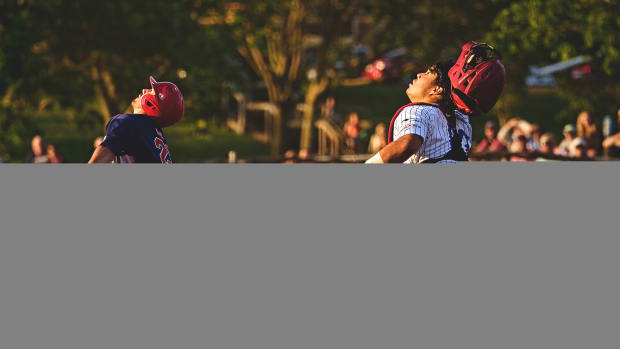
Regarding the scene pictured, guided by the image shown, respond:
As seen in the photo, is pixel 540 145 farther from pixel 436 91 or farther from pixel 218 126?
pixel 436 91

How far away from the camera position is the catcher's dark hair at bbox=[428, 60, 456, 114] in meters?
5.34

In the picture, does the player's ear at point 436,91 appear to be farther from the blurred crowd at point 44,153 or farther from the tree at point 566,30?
the tree at point 566,30

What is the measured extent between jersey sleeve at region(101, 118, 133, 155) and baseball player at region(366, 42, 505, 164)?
152 centimetres

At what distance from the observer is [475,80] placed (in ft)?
17.4

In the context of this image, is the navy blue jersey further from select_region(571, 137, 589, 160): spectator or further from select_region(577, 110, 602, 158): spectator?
select_region(577, 110, 602, 158): spectator

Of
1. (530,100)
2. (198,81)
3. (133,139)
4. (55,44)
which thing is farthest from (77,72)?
(530,100)

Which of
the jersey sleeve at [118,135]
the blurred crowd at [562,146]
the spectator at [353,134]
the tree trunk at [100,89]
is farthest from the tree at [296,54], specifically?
the jersey sleeve at [118,135]

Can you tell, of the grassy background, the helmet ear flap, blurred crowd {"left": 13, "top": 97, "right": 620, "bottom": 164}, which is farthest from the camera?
the grassy background

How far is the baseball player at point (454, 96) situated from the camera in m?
5.13

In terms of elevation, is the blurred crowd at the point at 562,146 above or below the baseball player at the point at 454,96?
below

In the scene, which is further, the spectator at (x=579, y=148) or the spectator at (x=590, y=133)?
the spectator at (x=590, y=133)

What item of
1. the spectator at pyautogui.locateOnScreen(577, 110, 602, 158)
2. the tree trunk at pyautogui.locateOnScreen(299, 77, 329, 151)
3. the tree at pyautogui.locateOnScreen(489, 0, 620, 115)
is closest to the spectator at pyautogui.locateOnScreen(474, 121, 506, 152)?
the spectator at pyautogui.locateOnScreen(577, 110, 602, 158)

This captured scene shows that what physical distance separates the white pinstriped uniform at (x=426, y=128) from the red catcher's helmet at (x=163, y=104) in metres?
1.49

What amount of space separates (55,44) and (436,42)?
9.29 metres
